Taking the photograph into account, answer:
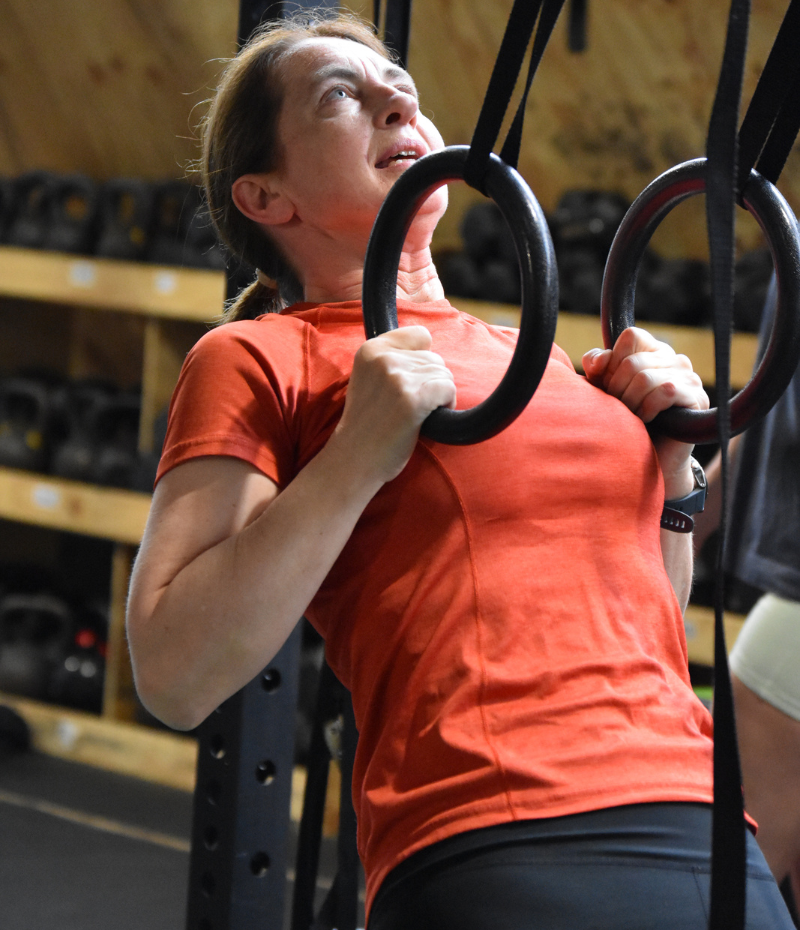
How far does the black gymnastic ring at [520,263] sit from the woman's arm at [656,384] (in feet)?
0.71

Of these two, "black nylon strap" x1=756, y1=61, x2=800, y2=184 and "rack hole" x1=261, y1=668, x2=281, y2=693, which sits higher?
"black nylon strap" x1=756, y1=61, x2=800, y2=184

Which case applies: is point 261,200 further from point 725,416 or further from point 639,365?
point 725,416

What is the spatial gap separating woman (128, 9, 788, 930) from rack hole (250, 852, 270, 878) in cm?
49

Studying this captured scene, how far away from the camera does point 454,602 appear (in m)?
0.73

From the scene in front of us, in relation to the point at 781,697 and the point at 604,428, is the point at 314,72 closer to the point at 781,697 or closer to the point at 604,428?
the point at 604,428

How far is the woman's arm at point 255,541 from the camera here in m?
0.72

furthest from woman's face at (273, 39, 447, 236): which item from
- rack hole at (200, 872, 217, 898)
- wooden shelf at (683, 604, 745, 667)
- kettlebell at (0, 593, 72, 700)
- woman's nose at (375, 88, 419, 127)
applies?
kettlebell at (0, 593, 72, 700)

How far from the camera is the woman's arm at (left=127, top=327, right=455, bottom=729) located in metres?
0.72

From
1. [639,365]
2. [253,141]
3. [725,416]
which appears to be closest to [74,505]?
[253,141]

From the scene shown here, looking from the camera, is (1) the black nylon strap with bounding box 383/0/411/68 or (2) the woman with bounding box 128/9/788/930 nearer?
(2) the woman with bounding box 128/9/788/930

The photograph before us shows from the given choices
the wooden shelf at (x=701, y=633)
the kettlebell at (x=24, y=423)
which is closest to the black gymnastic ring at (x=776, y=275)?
the wooden shelf at (x=701, y=633)

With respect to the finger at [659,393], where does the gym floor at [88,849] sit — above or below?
below

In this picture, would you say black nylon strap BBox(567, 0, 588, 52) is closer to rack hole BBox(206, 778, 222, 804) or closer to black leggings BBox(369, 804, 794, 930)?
rack hole BBox(206, 778, 222, 804)

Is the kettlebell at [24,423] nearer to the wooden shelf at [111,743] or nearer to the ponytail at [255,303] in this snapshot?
the wooden shelf at [111,743]
